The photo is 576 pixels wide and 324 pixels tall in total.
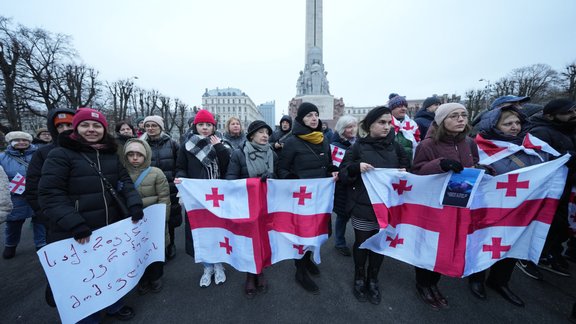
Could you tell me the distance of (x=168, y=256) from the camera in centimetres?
318

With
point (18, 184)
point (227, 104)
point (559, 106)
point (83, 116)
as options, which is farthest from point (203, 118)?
point (227, 104)

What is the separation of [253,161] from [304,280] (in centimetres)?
152

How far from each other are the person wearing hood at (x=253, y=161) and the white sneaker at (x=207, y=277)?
48 cm

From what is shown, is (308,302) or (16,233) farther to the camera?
(16,233)

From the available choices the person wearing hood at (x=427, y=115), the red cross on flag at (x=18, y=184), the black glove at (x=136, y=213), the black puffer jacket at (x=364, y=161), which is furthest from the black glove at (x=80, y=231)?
the person wearing hood at (x=427, y=115)

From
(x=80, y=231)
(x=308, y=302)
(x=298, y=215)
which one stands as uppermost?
(x=80, y=231)

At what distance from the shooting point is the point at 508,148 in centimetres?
223

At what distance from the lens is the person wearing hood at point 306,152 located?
241 cm

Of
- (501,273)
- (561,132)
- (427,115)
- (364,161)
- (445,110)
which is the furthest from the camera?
(427,115)

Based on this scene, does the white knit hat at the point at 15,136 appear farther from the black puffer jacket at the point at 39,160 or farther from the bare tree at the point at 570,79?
the bare tree at the point at 570,79

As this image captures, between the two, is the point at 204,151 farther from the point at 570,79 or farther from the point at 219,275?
the point at 570,79

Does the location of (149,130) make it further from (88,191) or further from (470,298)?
(470,298)

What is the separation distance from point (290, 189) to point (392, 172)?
3.49 feet

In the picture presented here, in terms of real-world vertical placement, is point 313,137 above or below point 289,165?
above
